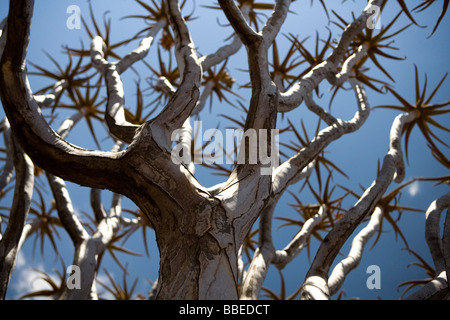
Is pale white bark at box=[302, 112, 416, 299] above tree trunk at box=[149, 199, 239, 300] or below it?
above

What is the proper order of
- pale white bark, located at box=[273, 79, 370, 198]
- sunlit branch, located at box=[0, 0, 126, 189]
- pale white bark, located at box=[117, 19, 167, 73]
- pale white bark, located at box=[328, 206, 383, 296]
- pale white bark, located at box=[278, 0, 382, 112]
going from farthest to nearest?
1. pale white bark, located at box=[117, 19, 167, 73]
2. pale white bark, located at box=[328, 206, 383, 296]
3. pale white bark, located at box=[278, 0, 382, 112]
4. pale white bark, located at box=[273, 79, 370, 198]
5. sunlit branch, located at box=[0, 0, 126, 189]

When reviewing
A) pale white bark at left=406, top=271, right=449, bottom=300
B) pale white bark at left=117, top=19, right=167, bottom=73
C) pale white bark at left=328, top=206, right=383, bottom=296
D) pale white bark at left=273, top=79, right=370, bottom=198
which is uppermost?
pale white bark at left=117, top=19, right=167, bottom=73

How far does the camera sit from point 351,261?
8.23ft

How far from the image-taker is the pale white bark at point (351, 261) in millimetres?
2291

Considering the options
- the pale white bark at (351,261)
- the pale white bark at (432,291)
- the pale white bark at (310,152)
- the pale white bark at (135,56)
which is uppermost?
the pale white bark at (135,56)

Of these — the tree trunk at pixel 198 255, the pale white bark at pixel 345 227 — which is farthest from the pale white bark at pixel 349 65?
the tree trunk at pixel 198 255

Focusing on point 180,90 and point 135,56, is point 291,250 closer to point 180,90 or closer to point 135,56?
point 180,90

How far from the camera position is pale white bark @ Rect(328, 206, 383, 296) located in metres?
2.29

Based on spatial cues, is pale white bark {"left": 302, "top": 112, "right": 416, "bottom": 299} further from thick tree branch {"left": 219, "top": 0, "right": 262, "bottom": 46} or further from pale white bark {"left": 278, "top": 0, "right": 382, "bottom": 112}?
thick tree branch {"left": 219, "top": 0, "right": 262, "bottom": 46}

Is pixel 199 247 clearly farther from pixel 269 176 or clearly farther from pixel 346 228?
pixel 346 228

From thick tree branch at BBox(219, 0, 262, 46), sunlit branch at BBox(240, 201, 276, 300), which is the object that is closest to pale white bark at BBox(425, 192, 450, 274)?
sunlit branch at BBox(240, 201, 276, 300)

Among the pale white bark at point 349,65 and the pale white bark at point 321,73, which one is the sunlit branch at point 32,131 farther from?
the pale white bark at point 349,65
